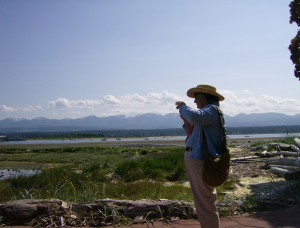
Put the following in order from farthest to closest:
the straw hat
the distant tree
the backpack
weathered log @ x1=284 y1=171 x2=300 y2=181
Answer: the distant tree, weathered log @ x1=284 y1=171 x2=300 y2=181, the straw hat, the backpack

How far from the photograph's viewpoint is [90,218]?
329 centimetres

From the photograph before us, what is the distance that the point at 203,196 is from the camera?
7.96 ft

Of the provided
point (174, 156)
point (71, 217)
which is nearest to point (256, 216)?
point (71, 217)

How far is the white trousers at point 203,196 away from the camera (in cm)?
240

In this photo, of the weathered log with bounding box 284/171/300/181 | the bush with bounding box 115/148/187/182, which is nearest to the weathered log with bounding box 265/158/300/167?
the weathered log with bounding box 284/171/300/181

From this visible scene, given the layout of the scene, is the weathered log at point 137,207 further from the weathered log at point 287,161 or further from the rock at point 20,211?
the weathered log at point 287,161

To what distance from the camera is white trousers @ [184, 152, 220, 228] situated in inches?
94.7

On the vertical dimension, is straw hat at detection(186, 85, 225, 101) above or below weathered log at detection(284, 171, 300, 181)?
above

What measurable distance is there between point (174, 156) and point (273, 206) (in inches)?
290

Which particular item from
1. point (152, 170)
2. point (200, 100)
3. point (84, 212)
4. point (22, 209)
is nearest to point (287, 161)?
point (152, 170)

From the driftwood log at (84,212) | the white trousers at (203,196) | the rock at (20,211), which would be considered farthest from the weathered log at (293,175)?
the rock at (20,211)

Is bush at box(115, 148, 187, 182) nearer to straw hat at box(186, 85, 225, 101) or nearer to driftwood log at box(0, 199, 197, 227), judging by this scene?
driftwood log at box(0, 199, 197, 227)

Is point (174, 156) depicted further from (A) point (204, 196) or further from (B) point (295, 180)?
(A) point (204, 196)

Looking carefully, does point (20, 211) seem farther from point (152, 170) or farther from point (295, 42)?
point (295, 42)
